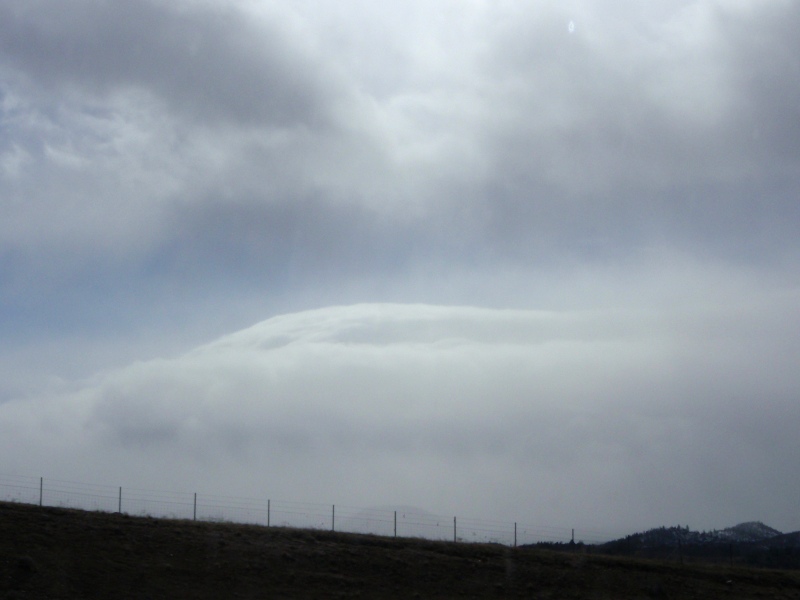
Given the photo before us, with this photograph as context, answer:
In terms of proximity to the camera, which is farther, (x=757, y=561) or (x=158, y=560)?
(x=757, y=561)

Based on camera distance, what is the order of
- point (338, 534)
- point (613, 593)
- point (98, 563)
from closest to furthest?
1. point (98, 563)
2. point (613, 593)
3. point (338, 534)

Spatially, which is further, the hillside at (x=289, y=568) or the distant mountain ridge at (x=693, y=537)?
the distant mountain ridge at (x=693, y=537)

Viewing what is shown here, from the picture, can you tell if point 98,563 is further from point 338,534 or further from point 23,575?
point 338,534

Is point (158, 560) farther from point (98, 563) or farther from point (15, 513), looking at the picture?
point (15, 513)

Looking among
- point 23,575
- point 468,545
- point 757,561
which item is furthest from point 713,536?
point 23,575

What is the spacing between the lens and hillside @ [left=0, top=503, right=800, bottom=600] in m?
29.8

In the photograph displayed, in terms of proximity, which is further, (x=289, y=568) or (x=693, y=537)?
(x=693, y=537)

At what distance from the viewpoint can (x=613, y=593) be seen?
36.1 meters

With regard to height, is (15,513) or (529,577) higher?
(15,513)

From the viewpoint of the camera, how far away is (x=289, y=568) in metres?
33.8

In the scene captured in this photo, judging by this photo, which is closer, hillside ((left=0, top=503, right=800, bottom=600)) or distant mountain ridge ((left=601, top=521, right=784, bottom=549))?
hillside ((left=0, top=503, right=800, bottom=600))

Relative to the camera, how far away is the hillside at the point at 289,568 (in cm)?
2984

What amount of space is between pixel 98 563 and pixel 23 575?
295 centimetres

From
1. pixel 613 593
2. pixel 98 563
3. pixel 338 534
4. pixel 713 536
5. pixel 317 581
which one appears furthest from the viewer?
pixel 713 536
